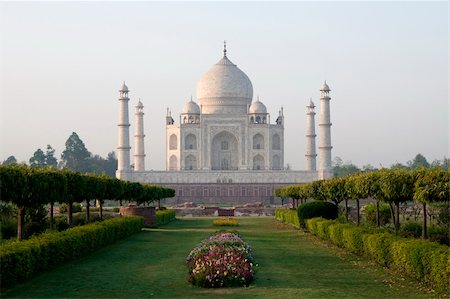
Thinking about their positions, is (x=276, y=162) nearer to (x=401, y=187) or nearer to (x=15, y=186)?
(x=401, y=187)

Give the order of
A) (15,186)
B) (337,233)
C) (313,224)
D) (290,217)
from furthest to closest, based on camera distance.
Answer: (290,217), (313,224), (337,233), (15,186)

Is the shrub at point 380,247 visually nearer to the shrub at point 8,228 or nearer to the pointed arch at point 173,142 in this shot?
the shrub at point 8,228

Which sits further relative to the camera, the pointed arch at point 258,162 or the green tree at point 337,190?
the pointed arch at point 258,162

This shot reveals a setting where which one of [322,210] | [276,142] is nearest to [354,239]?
[322,210]

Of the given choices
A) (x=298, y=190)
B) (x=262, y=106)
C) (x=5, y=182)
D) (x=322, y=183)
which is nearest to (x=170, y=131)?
(x=262, y=106)

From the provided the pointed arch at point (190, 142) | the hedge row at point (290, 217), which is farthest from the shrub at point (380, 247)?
the pointed arch at point (190, 142)

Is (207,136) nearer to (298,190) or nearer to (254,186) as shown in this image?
(254,186)
